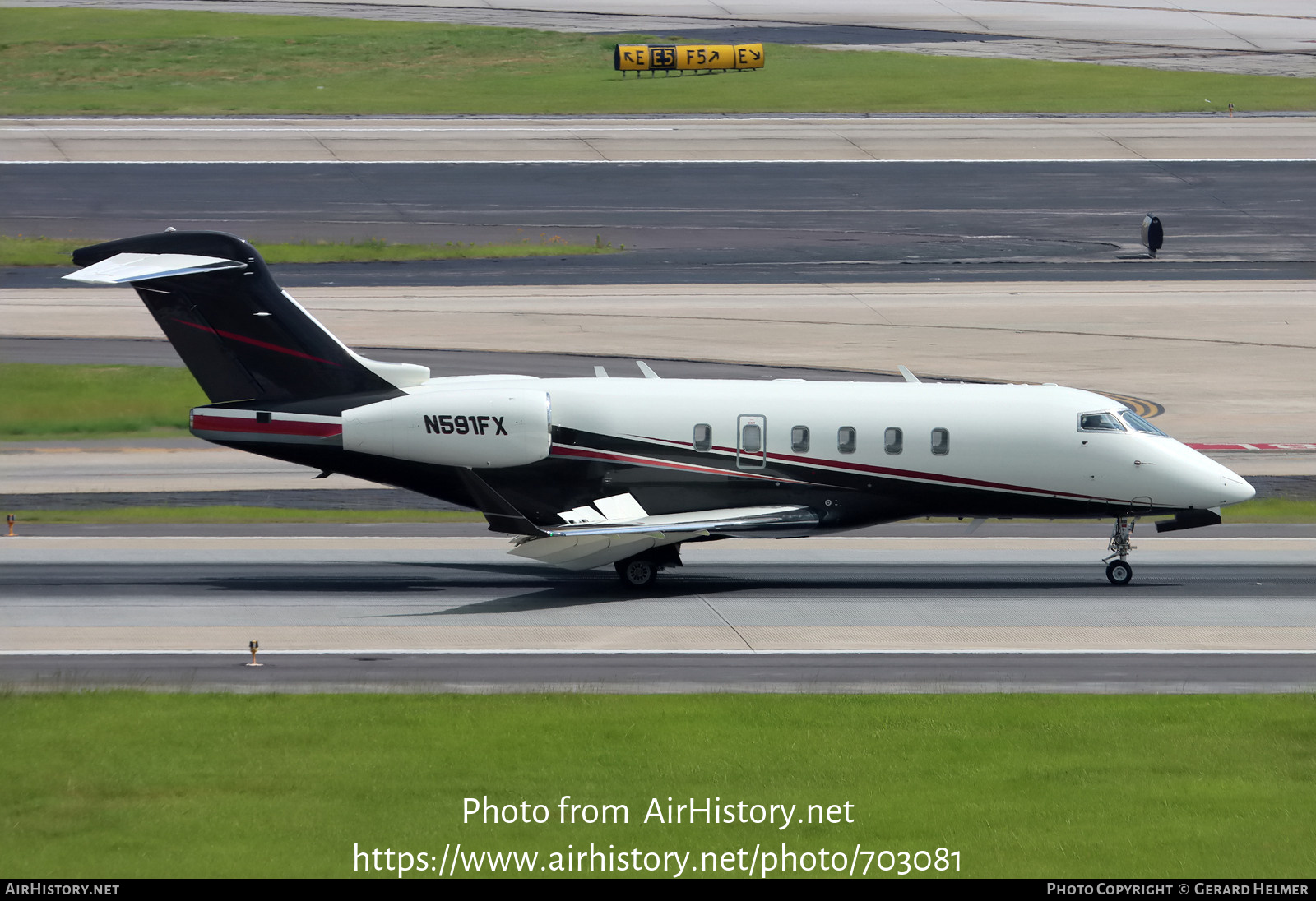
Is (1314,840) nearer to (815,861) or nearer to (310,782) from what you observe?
(815,861)

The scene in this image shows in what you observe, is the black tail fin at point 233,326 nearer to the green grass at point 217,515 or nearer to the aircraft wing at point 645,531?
the aircraft wing at point 645,531

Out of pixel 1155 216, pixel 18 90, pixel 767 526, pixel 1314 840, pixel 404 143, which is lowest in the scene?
pixel 1314 840

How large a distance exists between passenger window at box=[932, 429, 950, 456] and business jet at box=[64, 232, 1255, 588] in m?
0.05

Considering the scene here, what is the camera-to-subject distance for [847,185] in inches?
3236

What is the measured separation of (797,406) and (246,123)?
7054 centimetres

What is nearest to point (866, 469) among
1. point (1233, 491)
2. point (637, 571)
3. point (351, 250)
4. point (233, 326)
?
point (637, 571)

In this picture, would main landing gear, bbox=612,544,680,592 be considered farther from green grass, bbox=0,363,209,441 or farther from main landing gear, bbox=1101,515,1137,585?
green grass, bbox=0,363,209,441

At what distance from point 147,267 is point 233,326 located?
1927mm

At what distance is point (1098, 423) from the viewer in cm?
3225

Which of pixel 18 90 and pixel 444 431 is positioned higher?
pixel 18 90

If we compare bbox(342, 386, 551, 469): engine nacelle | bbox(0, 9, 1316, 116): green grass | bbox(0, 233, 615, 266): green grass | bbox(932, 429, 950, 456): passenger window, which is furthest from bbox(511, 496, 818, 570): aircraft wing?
bbox(0, 9, 1316, 116): green grass

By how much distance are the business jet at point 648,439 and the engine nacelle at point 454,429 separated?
32mm

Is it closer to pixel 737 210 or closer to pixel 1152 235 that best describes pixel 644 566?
pixel 1152 235

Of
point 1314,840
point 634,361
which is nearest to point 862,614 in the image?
point 1314,840
